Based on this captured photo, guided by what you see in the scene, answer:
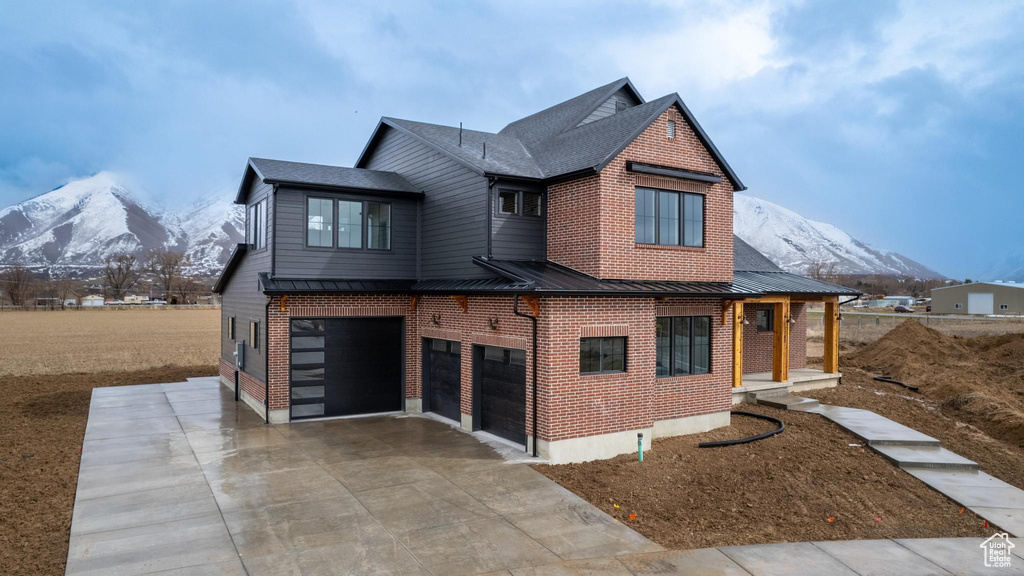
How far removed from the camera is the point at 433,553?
7.55m

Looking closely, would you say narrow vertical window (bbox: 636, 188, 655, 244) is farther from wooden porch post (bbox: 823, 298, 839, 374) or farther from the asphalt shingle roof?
wooden porch post (bbox: 823, 298, 839, 374)

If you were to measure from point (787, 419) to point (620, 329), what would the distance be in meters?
6.00

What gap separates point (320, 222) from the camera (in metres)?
15.6

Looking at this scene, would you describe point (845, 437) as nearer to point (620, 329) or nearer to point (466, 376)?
point (620, 329)

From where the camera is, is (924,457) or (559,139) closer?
(924,457)

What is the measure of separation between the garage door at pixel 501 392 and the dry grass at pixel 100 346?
18423 millimetres

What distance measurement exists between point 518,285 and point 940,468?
28.9 ft

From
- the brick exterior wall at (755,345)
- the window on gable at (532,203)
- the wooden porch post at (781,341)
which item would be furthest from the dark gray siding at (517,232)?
the brick exterior wall at (755,345)

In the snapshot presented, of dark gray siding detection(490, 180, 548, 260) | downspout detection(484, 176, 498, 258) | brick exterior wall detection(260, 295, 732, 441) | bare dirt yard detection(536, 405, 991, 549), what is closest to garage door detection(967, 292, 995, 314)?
bare dirt yard detection(536, 405, 991, 549)

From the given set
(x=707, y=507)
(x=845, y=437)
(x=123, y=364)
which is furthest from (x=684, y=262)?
(x=123, y=364)

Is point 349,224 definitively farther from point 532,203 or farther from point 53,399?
point 53,399

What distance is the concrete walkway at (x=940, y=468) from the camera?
966cm

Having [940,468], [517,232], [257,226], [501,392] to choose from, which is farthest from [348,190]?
[940,468]

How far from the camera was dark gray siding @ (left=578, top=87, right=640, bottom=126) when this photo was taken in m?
17.5
